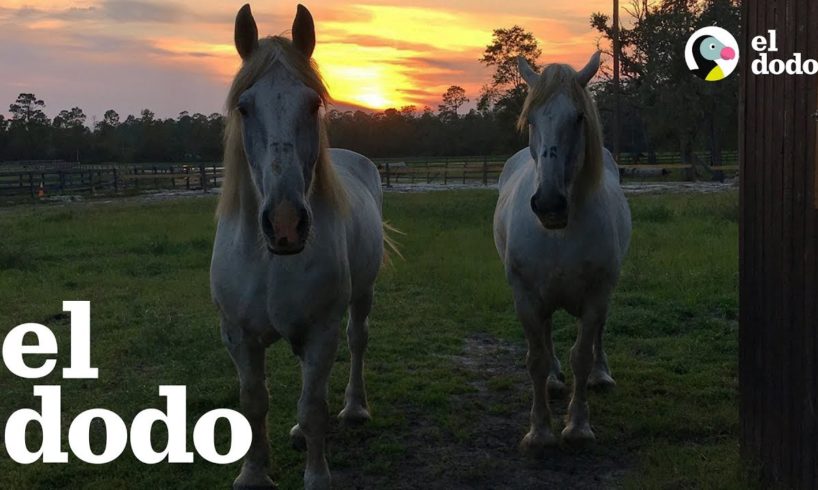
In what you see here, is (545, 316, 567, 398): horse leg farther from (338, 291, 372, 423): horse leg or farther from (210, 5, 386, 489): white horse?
(210, 5, 386, 489): white horse

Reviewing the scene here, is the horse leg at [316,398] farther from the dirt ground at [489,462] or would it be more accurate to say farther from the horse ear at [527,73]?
the horse ear at [527,73]

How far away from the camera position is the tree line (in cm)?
3606

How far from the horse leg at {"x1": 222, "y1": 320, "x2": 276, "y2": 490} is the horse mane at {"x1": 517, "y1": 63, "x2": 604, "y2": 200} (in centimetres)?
206

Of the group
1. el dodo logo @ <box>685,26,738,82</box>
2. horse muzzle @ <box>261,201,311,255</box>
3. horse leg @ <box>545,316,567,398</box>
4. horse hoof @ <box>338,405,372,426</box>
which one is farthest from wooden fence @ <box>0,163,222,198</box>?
horse muzzle @ <box>261,201,311,255</box>

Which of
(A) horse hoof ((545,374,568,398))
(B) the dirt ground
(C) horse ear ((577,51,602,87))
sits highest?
(C) horse ear ((577,51,602,87))

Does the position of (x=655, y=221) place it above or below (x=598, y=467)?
above

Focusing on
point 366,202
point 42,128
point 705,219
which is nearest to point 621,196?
point 366,202

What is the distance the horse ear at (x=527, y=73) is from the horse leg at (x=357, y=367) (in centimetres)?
181

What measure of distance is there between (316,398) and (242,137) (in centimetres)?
134

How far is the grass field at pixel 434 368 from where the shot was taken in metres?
4.06

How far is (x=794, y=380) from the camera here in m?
3.37

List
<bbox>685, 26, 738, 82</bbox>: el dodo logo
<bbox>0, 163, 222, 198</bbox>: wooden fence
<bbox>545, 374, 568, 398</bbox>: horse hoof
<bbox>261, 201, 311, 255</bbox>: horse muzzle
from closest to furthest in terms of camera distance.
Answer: <bbox>261, 201, 311, 255</bbox>: horse muzzle → <bbox>545, 374, 568, 398</bbox>: horse hoof → <bbox>685, 26, 738, 82</bbox>: el dodo logo → <bbox>0, 163, 222, 198</bbox>: wooden fence

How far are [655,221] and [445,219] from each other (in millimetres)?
4751

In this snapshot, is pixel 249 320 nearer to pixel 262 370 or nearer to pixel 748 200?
pixel 262 370
